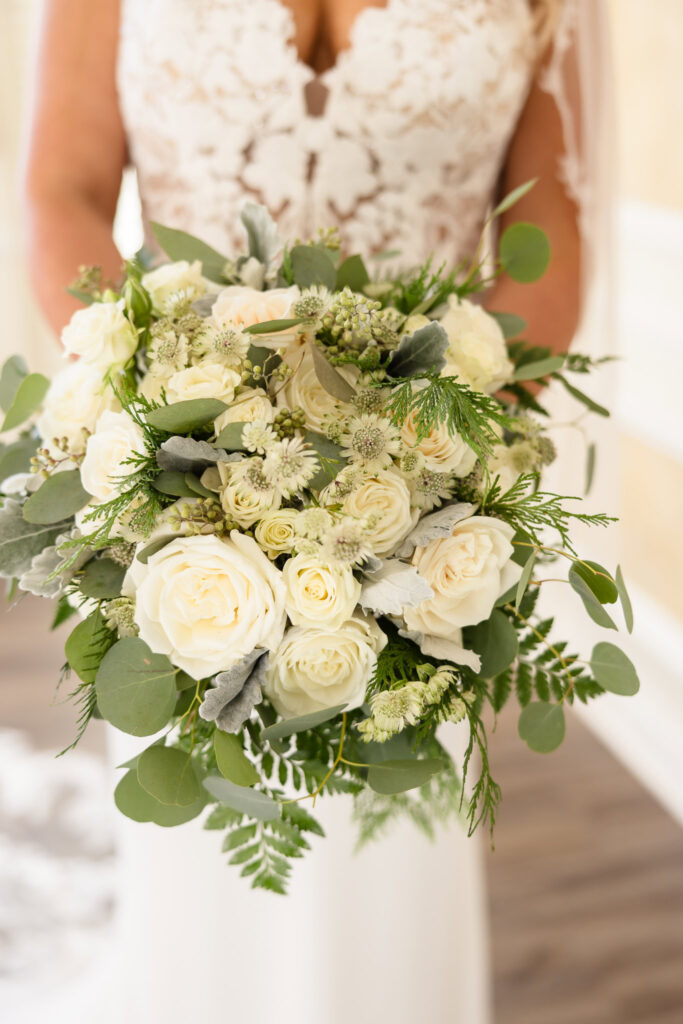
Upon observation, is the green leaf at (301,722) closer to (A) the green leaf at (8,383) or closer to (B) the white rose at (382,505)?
(B) the white rose at (382,505)

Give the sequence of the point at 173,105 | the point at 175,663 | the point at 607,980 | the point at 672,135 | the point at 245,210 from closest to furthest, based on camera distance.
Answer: the point at 175,663 < the point at 245,210 < the point at 173,105 < the point at 607,980 < the point at 672,135

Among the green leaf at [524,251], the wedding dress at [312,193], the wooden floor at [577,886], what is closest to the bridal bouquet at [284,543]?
the green leaf at [524,251]

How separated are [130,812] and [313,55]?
1.08m

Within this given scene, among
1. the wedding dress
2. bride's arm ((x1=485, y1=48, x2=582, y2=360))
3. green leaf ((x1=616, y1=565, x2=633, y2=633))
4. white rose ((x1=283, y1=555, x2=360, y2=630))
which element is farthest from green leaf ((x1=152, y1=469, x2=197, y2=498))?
bride's arm ((x1=485, y1=48, x2=582, y2=360))

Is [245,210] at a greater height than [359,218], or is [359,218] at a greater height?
[245,210]

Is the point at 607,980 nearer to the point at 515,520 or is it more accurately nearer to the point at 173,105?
the point at 515,520

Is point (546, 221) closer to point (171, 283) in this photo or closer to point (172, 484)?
point (171, 283)

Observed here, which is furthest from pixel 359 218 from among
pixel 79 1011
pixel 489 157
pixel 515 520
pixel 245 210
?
pixel 79 1011

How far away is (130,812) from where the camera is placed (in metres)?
0.73

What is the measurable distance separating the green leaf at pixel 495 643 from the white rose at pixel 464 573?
0.15 ft

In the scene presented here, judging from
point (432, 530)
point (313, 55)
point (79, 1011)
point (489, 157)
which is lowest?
point (79, 1011)

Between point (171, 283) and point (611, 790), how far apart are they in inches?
79.4

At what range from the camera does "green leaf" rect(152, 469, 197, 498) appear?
0.67 metres

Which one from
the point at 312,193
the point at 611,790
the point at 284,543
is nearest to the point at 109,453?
the point at 284,543
